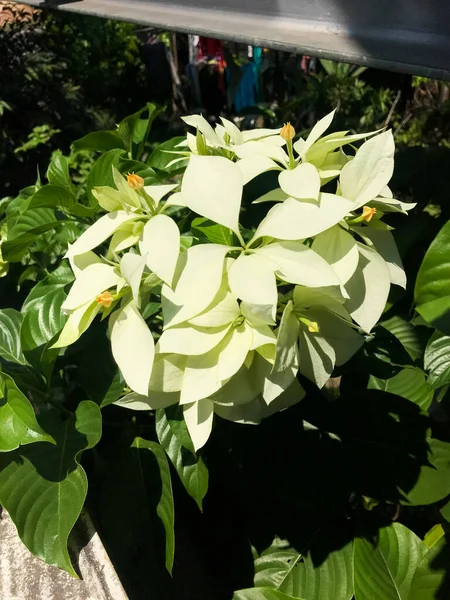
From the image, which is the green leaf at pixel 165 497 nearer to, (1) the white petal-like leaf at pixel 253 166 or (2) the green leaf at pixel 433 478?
(2) the green leaf at pixel 433 478

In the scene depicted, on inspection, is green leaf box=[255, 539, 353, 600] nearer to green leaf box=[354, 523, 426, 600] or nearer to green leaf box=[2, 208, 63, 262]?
green leaf box=[354, 523, 426, 600]

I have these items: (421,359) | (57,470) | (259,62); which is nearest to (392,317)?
(421,359)

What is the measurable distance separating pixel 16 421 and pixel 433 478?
735 millimetres

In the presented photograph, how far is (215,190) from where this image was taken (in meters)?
0.55

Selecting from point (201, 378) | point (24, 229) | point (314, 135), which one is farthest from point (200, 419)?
point (24, 229)

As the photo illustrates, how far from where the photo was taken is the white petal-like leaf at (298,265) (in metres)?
0.52

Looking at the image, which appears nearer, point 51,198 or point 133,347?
point 133,347

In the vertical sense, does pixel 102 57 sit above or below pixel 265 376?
below

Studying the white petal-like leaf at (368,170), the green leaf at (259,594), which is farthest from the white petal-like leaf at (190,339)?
the green leaf at (259,594)

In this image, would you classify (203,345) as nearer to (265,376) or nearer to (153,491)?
(265,376)

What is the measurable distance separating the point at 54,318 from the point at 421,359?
707 mm

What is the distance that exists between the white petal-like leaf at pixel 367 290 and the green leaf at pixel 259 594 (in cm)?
56

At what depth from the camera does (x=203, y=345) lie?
0.55m

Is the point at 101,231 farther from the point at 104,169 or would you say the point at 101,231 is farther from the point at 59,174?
the point at 59,174
